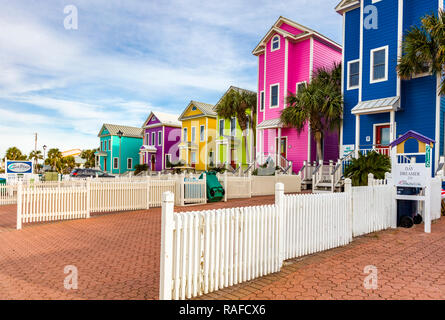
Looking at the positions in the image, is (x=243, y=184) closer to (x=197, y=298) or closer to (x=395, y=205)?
(x=395, y=205)

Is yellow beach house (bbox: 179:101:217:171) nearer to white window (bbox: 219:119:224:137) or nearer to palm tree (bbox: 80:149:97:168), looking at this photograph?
white window (bbox: 219:119:224:137)

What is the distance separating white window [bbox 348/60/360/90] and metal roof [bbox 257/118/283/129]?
524cm

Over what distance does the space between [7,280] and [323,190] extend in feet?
47.2

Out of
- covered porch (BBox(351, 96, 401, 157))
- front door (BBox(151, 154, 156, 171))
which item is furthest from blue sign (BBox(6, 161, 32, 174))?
front door (BBox(151, 154, 156, 171))

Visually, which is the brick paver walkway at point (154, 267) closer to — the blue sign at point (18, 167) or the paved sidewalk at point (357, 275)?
the paved sidewalk at point (357, 275)

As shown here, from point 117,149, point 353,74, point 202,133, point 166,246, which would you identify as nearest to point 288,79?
point 353,74

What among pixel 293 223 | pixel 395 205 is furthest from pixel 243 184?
pixel 293 223

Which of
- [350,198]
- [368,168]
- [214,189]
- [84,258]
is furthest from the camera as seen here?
[214,189]

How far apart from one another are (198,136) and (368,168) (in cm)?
2447

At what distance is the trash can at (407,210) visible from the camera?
28.5 feet

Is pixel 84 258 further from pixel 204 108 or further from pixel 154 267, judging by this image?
pixel 204 108

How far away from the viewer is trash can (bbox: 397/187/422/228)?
8.67 meters

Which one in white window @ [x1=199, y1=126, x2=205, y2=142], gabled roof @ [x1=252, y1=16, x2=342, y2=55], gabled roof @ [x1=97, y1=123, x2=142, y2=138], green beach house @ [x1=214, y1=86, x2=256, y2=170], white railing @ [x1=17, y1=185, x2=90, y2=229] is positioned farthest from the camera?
gabled roof @ [x1=97, y1=123, x2=142, y2=138]

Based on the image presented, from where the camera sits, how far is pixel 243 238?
4.55m
